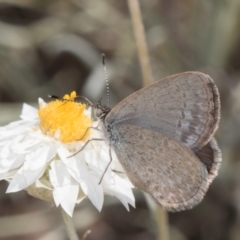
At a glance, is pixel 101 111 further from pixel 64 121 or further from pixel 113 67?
pixel 113 67

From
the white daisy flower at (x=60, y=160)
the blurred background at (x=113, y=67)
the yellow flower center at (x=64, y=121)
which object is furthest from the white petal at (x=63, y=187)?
the blurred background at (x=113, y=67)

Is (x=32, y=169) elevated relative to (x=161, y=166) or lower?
elevated

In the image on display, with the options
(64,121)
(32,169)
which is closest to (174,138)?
(64,121)

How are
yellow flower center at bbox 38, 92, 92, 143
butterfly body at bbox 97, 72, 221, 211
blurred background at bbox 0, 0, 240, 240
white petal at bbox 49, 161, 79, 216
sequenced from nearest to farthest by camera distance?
white petal at bbox 49, 161, 79, 216, butterfly body at bbox 97, 72, 221, 211, yellow flower center at bbox 38, 92, 92, 143, blurred background at bbox 0, 0, 240, 240

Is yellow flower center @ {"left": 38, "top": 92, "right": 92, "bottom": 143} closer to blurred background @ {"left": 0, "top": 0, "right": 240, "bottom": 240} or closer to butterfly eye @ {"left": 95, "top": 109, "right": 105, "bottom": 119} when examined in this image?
butterfly eye @ {"left": 95, "top": 109, "right": 105, "bottom": 119}

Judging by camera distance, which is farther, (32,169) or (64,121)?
(64,121)

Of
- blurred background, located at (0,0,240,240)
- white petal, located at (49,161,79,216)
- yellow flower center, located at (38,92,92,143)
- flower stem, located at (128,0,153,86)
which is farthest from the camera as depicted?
blurred background, located at (0,0,240,240)

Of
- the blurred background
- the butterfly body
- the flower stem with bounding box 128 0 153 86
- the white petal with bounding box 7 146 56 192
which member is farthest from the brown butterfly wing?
the blurred background

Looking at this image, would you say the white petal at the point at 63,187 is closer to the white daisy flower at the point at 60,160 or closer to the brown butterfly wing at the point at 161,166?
the white daisy flower at the point at 60,160
